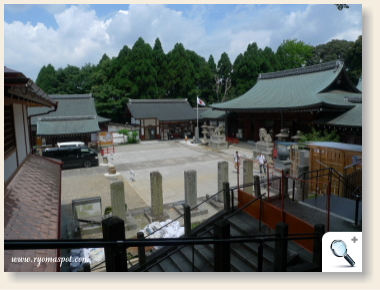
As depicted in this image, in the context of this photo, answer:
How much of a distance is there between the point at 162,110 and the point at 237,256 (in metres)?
29.7

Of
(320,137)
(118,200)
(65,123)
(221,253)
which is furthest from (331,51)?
(221,253)

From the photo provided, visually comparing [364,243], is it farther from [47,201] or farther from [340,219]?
[47,201]

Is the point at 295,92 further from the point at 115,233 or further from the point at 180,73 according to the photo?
the point at 115,233

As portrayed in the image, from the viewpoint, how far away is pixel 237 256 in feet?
17.1

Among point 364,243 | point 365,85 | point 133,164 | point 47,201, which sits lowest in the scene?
point 133,164

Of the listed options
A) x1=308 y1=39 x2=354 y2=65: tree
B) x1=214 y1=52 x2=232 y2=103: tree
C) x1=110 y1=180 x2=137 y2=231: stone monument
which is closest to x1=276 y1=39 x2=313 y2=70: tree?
x1=308 y1=39 x2=354 y2=65: tree

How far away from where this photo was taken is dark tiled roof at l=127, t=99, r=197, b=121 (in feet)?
106

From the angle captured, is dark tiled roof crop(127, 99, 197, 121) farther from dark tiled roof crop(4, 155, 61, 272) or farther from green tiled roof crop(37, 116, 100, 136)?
dark tiled roof crop(4, 155, 61, 272)

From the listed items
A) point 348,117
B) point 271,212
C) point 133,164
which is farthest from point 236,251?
point 348,117

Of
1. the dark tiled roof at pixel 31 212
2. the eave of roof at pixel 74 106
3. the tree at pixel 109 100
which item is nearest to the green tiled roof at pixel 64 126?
the eave of roof at pixel 74 106

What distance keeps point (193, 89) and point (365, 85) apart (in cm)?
3815

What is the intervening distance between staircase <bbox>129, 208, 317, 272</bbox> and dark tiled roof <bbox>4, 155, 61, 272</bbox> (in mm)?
2267

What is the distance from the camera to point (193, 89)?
4128 centimetres

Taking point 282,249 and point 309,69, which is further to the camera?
point 309,69
